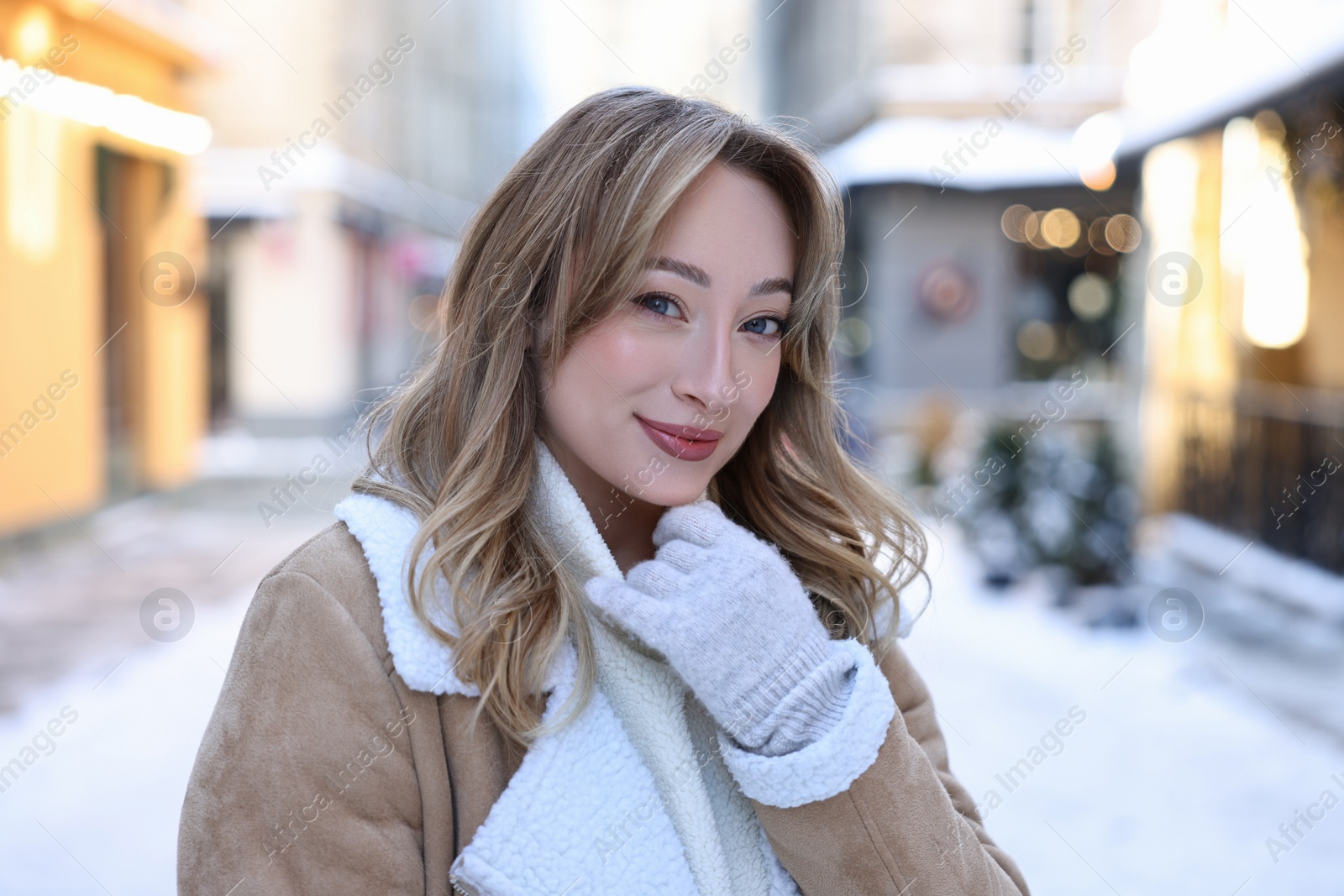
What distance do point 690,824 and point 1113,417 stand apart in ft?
34.9

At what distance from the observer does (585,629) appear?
1.38 m

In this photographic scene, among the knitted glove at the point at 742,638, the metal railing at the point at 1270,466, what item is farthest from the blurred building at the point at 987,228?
the knitted glove at the point at 742,638

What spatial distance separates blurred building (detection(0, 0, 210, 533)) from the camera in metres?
8.42

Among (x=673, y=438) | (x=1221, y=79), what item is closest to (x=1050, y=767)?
(x=673, y=438)

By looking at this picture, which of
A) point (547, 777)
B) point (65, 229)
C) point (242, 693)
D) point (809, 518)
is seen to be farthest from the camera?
point (65, 229)

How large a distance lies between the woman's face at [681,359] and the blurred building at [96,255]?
25.9 ft

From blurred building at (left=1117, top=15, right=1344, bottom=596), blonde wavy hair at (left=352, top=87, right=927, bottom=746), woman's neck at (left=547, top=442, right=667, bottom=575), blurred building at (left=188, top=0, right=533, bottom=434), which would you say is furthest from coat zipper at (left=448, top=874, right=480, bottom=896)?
blurred building at (left=188, top=0, right=533, bottom=434)

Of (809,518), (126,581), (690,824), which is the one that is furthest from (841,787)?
(126,581)

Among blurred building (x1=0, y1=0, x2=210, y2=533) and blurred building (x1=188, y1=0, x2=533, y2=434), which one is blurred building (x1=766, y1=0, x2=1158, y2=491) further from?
blurred building (x1=0, y1=0, x2=210, y2=533)

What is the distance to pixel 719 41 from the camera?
35531 millimetres

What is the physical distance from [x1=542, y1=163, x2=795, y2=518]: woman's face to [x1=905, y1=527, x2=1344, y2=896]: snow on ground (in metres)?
1.59

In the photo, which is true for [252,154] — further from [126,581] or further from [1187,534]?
[1187,534]

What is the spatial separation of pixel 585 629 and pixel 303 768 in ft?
1.19

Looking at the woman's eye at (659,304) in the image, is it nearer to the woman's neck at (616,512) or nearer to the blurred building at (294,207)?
the woman's neck at (616,512)
